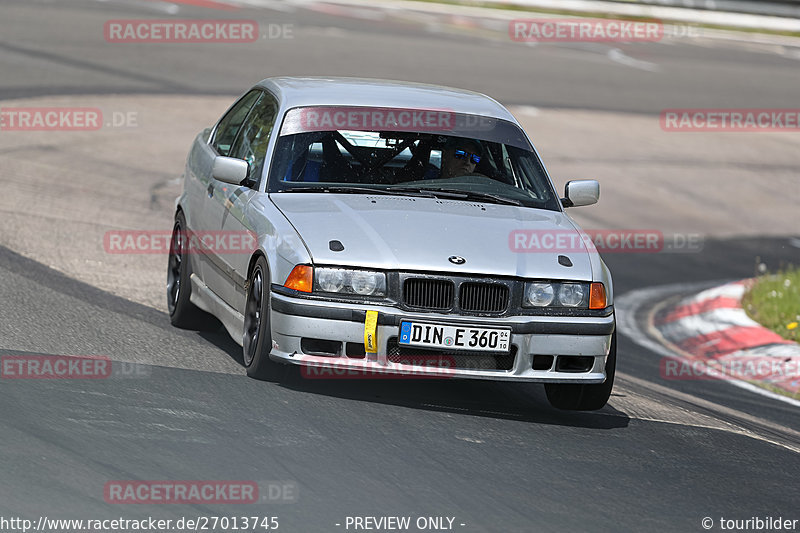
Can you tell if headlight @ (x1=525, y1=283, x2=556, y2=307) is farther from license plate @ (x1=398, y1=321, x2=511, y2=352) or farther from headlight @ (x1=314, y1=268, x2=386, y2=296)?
headlight @ (x1=314, y1=268, x2=386, y2=296)

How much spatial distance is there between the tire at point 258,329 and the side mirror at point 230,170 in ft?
2.06

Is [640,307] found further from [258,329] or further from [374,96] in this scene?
[258,329]

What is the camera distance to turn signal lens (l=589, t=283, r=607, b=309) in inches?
275

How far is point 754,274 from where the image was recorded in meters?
14.7

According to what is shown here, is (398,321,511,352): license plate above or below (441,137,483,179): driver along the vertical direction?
below

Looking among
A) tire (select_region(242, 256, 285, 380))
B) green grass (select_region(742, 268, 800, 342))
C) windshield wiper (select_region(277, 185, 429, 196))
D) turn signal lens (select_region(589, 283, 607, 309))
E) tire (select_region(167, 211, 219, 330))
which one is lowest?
green grass (select_region(742, 268, 800, 342))

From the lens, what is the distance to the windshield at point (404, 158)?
7734mm

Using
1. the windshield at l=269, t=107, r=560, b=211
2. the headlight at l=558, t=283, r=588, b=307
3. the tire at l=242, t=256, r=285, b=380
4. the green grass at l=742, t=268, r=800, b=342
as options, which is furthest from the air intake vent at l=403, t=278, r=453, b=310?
the green grass at l=742, t=268, r=800, b=342

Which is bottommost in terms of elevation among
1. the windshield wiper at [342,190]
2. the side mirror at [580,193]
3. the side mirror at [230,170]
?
the side mirror at [580,193]

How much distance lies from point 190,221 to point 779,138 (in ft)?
52.1

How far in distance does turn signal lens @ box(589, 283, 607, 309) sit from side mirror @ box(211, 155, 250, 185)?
206cm

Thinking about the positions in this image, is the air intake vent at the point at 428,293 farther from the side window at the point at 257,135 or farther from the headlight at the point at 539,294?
the side window at the point at 257,135

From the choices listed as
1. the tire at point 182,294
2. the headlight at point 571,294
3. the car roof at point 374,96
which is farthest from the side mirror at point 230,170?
the headlight at point 571,294

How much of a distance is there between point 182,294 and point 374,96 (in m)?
1.72
